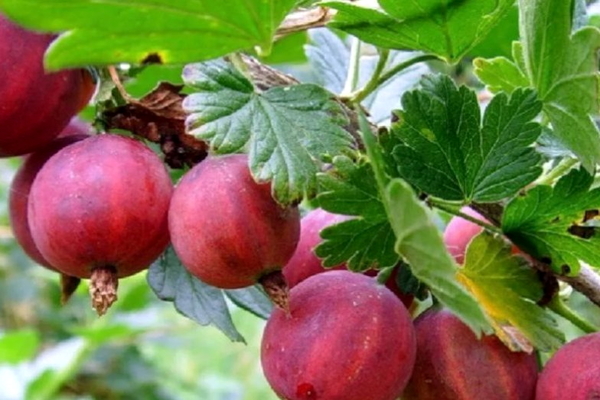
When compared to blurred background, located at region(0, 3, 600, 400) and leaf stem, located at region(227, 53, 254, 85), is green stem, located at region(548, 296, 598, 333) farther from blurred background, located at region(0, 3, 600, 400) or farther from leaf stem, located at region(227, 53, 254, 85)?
blurred background, located at region(0, 3, 600, 400)

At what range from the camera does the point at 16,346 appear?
5.57 ft

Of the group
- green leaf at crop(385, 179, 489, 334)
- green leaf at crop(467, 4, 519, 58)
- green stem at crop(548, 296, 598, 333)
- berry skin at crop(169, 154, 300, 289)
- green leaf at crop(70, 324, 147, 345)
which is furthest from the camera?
green leaf at crop(70, 324, 147, 345)

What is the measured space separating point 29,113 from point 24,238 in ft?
0.39

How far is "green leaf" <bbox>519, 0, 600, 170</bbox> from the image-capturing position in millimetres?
697

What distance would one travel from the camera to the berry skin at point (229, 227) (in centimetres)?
66

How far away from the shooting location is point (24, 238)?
785 millimetres

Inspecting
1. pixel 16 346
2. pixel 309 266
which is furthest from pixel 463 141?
pixel 16 346

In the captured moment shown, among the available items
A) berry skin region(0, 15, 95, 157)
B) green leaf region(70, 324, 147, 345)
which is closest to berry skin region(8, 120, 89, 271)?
berry skin region(0, 15, 95, 157)

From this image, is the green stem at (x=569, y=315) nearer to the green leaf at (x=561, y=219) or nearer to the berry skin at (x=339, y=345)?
the green leaf at (x=561, y=219)

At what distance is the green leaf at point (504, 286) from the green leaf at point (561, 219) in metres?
0.02

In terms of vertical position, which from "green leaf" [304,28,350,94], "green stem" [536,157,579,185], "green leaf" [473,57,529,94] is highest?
"green leaf" [473,57,529,94]

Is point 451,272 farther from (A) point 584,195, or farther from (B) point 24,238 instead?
(B) point 24,238

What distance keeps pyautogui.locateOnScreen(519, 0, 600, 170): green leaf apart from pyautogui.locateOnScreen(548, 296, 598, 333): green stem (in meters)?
0.13

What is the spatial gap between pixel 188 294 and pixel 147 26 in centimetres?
30
